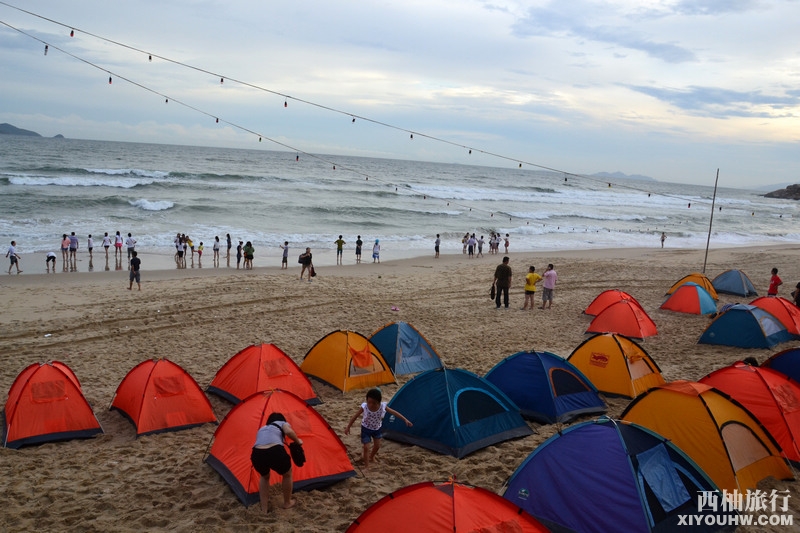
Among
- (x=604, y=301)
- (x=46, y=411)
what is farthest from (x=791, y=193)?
(x=46, y=411)

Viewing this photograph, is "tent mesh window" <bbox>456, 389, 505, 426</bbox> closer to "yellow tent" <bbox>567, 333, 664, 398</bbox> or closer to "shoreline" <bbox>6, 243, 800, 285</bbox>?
"yellow tent" <bbox>567, 333, 664, 398</bbox>

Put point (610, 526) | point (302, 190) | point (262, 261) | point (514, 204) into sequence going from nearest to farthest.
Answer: point (610, 526) → point (262, 261) → point (302, 190) → point (514, 204)

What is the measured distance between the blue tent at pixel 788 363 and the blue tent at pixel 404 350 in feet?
18.5

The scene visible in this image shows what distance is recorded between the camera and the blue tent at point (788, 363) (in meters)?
9.07

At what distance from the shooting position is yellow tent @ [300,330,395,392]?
993 cm

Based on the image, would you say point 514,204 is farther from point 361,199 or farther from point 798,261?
point 798,261

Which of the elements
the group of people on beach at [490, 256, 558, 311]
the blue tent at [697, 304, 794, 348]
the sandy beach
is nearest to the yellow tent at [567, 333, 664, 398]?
the sandy beach

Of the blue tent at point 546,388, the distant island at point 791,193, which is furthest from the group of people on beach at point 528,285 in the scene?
the distant island at point 791,193

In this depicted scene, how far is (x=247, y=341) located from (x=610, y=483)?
29.5ft

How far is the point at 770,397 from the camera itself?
7457mm

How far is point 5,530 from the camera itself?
5613 millimetres

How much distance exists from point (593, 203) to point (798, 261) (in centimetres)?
4635

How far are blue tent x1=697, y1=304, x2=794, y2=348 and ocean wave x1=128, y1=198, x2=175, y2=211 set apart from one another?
35980 millimetres

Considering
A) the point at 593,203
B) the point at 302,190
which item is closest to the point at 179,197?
the point at 302,190
